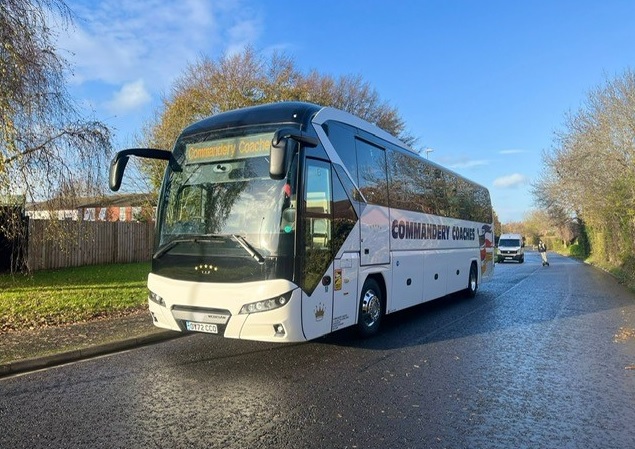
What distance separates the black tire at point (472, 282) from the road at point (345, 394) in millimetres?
5196

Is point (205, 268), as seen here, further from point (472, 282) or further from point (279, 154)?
point (472, 282)

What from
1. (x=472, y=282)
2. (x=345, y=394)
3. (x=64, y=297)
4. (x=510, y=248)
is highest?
(x=510, y=248)

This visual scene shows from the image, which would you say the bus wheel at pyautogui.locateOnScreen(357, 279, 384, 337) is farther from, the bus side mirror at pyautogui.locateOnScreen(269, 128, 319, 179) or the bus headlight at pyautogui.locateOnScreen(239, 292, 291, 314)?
the bus side mirror at pyautogui.locateOnScreen(269, 128, 319, 179)

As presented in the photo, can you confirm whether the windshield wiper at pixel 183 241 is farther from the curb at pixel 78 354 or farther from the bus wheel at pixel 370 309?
the bus wheel at pixel 370 309

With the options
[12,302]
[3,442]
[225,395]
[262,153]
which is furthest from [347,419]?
[12,302]

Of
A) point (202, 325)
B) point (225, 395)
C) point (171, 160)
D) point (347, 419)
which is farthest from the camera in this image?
point (171, 160)

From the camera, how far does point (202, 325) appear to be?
20.3 ft

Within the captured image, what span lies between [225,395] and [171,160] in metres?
3.63

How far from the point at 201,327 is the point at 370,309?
289 cm

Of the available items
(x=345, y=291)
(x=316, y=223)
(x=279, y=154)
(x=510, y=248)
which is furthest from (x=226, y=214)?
(x=510, y=248)

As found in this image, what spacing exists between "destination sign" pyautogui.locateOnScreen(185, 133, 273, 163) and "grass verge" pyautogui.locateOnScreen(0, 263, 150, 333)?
5020 millimetres

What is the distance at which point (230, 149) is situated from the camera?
21.6 ft

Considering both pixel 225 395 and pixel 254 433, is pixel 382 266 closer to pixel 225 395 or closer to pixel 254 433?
pixel 225 395

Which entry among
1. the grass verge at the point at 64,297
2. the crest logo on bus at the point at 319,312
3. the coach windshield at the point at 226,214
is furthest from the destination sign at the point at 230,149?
the grass verge at the point at 64,297
